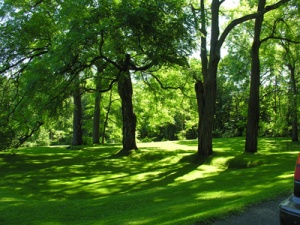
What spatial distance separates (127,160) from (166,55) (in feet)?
25.4

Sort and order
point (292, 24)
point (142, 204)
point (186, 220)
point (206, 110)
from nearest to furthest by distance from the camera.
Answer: point (186, 220) → point (142, 204) → point (206, 110) → point (292, 24)

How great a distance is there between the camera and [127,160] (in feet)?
68.5

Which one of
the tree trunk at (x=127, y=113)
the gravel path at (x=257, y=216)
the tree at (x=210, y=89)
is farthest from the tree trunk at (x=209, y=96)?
the gravel path at (x=257, y=216)

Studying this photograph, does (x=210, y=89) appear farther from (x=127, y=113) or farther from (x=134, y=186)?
(x=134, y=186)

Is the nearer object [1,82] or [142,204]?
[142,204]

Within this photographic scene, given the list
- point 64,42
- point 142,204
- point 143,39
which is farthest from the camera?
point 143,39

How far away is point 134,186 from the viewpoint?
45.8ft

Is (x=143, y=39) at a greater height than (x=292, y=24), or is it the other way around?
(x=292, y=24)

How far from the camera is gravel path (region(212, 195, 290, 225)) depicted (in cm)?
549

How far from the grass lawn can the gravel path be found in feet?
0.62

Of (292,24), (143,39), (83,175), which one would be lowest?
(83,175)

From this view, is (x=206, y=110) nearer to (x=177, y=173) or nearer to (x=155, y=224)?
(x=177, y=173)

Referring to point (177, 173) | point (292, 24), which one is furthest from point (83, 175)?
point (292, 24)

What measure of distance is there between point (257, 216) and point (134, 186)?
8.61 meters
